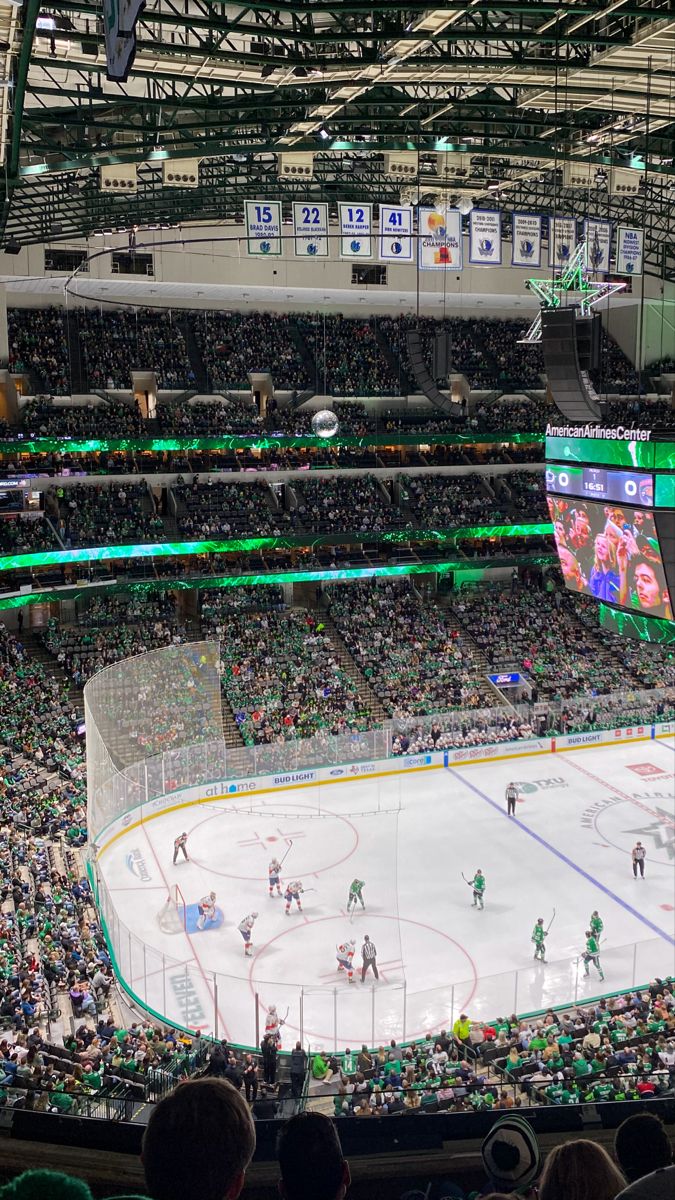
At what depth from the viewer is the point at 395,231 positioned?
2067 cm

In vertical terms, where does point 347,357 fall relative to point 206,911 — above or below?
above

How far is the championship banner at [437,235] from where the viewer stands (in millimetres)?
20969

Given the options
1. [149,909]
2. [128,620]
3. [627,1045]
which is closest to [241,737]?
[128,620]

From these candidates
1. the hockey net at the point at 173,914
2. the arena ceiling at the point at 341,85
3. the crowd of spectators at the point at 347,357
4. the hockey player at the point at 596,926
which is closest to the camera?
the arena ceiling at the point at 341,85

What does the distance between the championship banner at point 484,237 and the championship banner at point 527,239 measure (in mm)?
390

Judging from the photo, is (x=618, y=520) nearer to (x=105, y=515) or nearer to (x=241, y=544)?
(x=241, y=544)

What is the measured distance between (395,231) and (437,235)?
954 mm

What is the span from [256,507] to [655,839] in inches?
814

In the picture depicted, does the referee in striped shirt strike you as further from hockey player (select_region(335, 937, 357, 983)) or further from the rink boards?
the rink boards

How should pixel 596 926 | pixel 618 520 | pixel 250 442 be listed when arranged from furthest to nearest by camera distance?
pixel 250 442 → pixel 596 926 → pixel 618 520

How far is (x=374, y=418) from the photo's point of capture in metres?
43.2

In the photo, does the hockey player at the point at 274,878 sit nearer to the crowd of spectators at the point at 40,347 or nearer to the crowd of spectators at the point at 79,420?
the crowd of spectators at the point at 79,420

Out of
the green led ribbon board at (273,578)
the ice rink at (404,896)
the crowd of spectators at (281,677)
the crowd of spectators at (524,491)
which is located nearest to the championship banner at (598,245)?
the ice rink at (404,896)

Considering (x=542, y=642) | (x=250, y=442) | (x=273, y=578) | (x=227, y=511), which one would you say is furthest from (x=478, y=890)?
(x=250, y=442)
